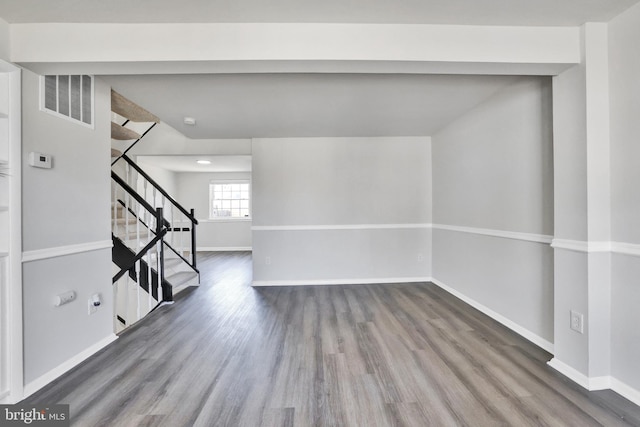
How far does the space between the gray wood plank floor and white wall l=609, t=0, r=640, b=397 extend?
0.94 ft

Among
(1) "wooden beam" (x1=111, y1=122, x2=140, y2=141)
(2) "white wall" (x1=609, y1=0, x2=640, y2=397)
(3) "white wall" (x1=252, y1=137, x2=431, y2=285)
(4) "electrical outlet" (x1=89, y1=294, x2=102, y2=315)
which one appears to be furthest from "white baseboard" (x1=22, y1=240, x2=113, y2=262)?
(2) "white wall" (x1=609, y1=0, x2=640, y2=397)

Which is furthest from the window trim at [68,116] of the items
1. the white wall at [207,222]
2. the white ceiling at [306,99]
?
the white wall at [207,222]

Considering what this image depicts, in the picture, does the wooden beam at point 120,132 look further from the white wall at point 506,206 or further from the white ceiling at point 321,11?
the white wall at point 506,206

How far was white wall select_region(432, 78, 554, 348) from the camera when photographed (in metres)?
2.10

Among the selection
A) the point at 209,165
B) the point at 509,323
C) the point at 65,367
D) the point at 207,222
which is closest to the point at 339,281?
the point at 509,323

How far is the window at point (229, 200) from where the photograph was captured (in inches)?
295

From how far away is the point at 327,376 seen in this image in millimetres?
1751

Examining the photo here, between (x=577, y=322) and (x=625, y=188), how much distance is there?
87 cm

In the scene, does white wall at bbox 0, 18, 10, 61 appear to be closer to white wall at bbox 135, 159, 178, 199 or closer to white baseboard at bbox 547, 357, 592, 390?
white baseboard at bbox 547, 357, 592, 390

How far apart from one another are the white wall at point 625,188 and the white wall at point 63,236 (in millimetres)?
3602

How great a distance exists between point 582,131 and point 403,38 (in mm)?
1266

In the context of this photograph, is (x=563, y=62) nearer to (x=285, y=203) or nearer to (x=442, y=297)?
(x=442, y=297)

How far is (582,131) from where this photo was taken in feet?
5.38

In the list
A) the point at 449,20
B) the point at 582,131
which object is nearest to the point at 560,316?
the point at 582,131
